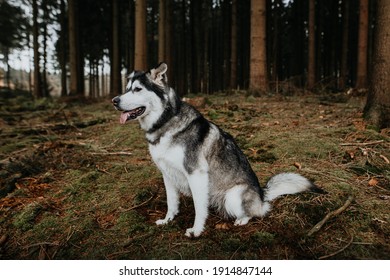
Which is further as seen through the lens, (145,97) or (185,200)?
(185,200)

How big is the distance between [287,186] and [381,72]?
3.64 meters

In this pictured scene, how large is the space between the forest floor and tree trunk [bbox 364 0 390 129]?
30 cm

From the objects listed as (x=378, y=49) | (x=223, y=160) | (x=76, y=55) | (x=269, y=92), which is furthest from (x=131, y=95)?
(x=76, y=55)

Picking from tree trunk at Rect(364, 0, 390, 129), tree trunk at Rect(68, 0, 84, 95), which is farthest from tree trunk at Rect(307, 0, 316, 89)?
tree trunk at Rect(68, 0, 84, 95)

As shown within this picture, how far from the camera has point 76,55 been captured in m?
15.8

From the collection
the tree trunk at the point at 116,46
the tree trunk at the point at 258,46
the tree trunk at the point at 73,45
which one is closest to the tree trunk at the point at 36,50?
the tree trunk at the point at 116,46

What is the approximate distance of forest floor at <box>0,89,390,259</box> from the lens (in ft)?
10.1

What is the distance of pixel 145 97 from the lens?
11.2 ft

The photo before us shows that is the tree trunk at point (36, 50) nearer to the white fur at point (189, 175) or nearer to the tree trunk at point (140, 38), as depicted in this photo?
the tree trunk at point (140, 38)

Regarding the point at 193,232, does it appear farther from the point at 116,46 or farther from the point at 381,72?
the point at 116,46

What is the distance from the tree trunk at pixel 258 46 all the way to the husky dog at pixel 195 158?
708 cm

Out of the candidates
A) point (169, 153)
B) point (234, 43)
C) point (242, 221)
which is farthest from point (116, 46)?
point (242, 221)

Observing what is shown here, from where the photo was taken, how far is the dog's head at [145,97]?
11.1ft

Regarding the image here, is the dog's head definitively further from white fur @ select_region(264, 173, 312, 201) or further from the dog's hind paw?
white fur @ select_region(264, 173, 312, 201)
